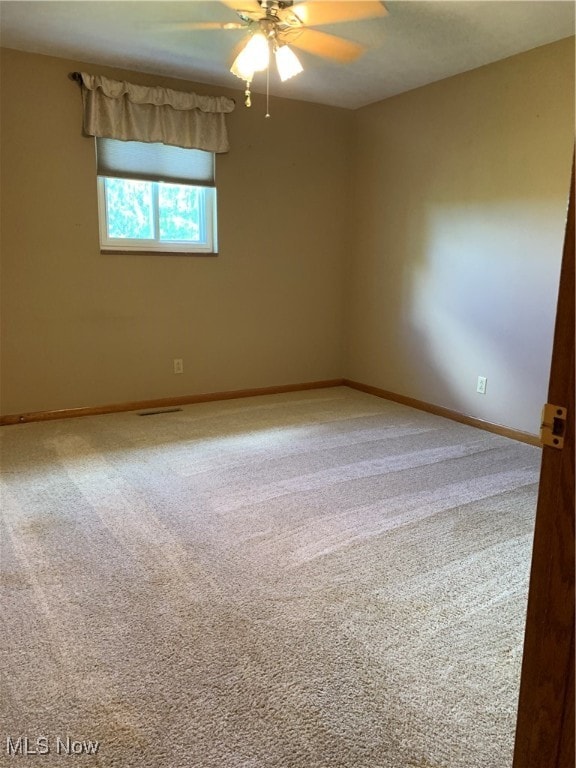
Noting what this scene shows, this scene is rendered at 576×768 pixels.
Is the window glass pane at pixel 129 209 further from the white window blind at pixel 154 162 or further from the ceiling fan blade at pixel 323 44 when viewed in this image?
the ceiling fan blade at pixel 323 44

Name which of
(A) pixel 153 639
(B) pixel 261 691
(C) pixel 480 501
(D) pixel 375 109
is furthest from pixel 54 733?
(D) pixel 375 109

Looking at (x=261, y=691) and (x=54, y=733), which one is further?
(x=261, y=691)

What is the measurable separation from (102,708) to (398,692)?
0.77 metres

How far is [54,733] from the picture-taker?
1.28 metres

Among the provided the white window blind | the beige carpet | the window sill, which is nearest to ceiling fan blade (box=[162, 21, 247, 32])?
the white window blind

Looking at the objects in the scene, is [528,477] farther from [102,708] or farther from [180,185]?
[180,185]

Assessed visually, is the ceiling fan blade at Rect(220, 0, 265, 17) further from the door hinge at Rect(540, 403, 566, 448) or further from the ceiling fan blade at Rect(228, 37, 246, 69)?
the door hinge at Rect(540, 403, 566, 448)

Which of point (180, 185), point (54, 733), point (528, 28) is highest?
point (528, 28)

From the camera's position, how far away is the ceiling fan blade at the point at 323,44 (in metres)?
2.87

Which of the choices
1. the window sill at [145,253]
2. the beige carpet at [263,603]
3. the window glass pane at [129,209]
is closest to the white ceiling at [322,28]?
the window glass pane at [129,209]

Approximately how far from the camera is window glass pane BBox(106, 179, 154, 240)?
379cm

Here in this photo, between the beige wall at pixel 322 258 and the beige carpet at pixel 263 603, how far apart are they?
2.61 ft

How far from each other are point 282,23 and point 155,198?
1628 millimetres

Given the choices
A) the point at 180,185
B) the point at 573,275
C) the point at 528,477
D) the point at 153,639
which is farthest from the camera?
the point at 180,185
